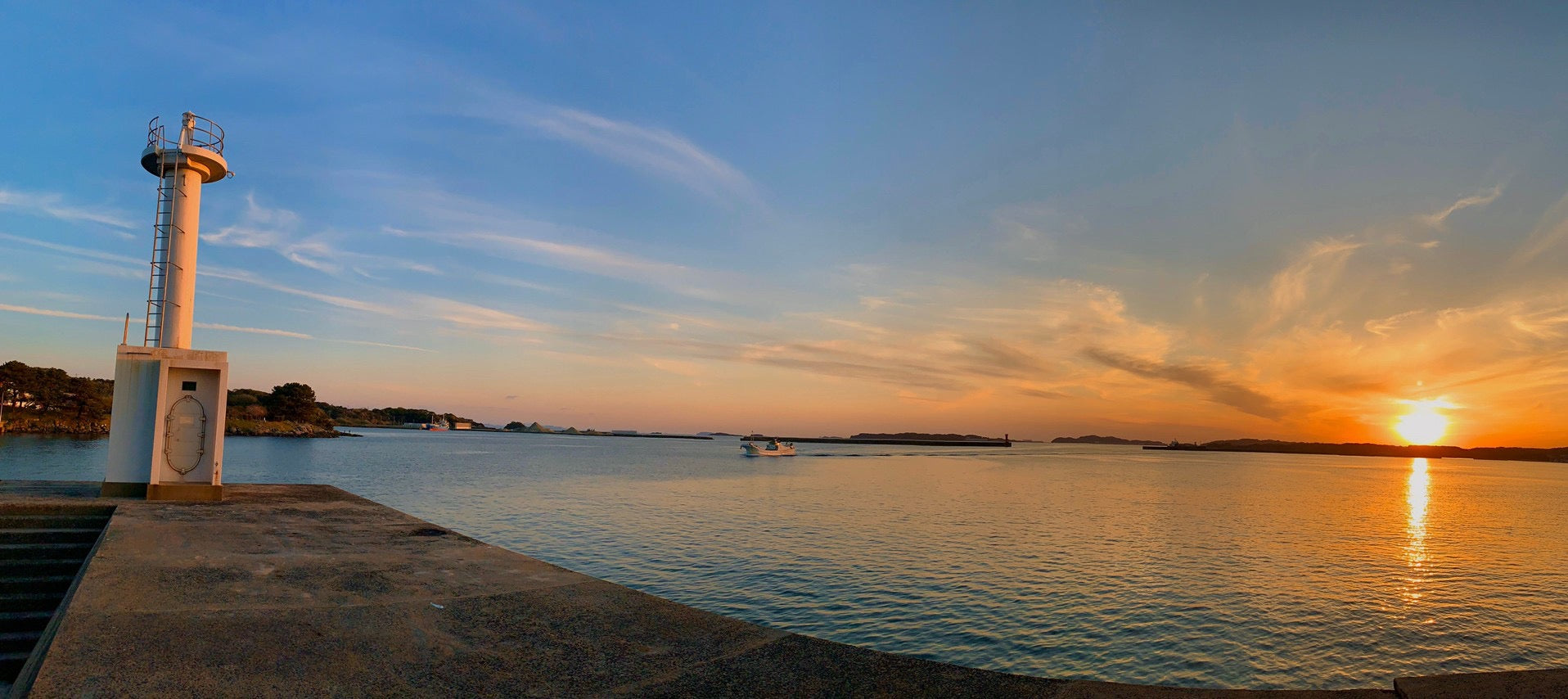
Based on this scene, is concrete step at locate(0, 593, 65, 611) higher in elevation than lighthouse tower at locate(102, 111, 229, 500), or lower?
lower

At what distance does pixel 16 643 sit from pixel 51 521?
5679mm

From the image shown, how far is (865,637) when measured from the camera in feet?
39.6

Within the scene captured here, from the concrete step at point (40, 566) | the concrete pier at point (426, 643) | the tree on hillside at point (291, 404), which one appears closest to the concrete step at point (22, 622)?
the concrete pier at point (426, 643)

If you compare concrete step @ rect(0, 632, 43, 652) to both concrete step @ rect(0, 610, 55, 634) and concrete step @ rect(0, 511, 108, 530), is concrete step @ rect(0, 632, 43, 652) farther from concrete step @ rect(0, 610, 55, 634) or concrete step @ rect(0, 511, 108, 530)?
concrete step @ rect(0, 511, 108, 530)

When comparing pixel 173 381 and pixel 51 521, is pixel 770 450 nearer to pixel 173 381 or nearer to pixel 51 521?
pixel 173 381

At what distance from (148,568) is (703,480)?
4589cm

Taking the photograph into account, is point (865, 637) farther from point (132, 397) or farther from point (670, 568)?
point (132, 397)

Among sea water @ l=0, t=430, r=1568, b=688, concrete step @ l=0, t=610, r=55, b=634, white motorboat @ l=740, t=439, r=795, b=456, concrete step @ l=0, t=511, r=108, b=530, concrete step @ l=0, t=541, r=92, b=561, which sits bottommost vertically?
white motorboat @ l=740, t=439, r=795, b=456

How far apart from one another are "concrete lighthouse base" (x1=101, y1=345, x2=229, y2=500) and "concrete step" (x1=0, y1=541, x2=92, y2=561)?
4423 millimetres

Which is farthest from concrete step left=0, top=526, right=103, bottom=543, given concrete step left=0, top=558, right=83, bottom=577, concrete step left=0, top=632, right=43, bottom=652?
concrete step left=0, top=632, right=43, bottom=652

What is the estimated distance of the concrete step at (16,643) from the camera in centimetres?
778

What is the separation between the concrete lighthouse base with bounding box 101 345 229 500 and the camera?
611 inches

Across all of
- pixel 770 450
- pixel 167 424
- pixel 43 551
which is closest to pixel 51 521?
pixel 43 551

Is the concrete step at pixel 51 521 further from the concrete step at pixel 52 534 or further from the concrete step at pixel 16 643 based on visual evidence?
the concrete step at pixel 16 643
